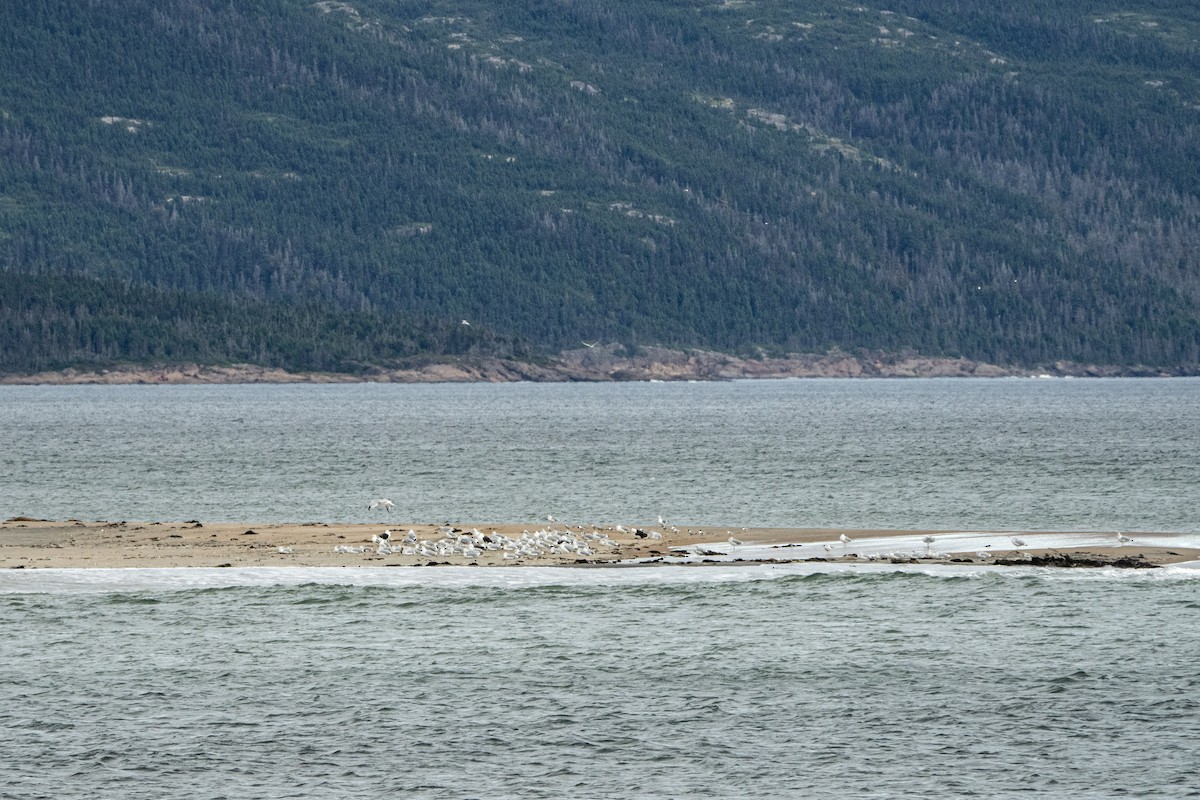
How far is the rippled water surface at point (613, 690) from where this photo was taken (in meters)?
31.2

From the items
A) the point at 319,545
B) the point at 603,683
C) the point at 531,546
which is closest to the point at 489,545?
the point at 531,546

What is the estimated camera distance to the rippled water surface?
31250 mm

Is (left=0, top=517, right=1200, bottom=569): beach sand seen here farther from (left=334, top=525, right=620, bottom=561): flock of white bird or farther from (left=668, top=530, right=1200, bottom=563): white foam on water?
(left=334, top=525, right=620, bottom=561): flock of white bird

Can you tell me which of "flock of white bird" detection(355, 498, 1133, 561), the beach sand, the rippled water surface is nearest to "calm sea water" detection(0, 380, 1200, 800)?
the rippled water surface

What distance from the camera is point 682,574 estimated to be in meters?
53.8

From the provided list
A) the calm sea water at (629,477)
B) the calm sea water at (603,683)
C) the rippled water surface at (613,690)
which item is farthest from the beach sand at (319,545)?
the calm sea water at (629,477)

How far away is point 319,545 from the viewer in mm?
61531

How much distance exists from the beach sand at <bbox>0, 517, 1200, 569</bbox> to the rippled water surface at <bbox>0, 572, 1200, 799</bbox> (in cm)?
601

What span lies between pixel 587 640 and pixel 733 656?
3.60 m

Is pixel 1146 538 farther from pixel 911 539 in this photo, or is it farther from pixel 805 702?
pixel 805 702

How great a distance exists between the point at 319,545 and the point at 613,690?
82.5 ft

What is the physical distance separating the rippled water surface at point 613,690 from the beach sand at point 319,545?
6.01 metres

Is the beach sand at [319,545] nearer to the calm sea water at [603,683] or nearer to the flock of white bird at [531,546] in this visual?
the flock of white bird at [531,546]

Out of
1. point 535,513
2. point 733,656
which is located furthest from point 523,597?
point 535,513
